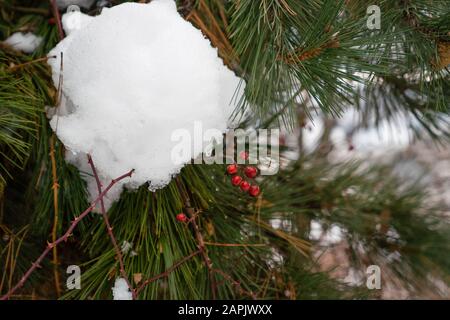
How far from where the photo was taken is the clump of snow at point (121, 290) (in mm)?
832

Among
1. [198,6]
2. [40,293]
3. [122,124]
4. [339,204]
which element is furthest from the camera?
[339,204]

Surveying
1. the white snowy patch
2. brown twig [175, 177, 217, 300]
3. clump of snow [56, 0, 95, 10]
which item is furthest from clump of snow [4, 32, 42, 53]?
the white snowy patch

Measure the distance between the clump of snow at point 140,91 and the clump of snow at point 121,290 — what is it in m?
0.15

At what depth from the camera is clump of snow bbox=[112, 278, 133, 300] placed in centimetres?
83

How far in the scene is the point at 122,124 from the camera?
0.77 m

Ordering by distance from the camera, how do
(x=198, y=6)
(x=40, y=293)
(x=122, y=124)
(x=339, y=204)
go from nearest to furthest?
(x=122, y=124) < (x=198, y=6) < (x=40, y=293) < (x=339, y=204)

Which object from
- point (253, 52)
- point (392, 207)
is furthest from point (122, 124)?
point (392, 207)

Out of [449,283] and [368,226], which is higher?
[368,226]

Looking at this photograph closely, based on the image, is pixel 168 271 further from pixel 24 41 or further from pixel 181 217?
pixel 24 41

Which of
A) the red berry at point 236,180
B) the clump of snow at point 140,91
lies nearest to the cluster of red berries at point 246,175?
the red berry at point 236,180

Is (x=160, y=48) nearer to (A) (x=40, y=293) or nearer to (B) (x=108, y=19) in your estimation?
(B) (x=108, y=19)

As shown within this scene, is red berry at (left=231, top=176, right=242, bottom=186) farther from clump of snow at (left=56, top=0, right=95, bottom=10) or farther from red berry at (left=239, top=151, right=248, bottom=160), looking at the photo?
clump of snow at (left=56, top=0, right=95, bottom=10)

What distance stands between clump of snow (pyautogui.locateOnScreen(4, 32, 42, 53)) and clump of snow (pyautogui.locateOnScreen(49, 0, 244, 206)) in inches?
5.9
